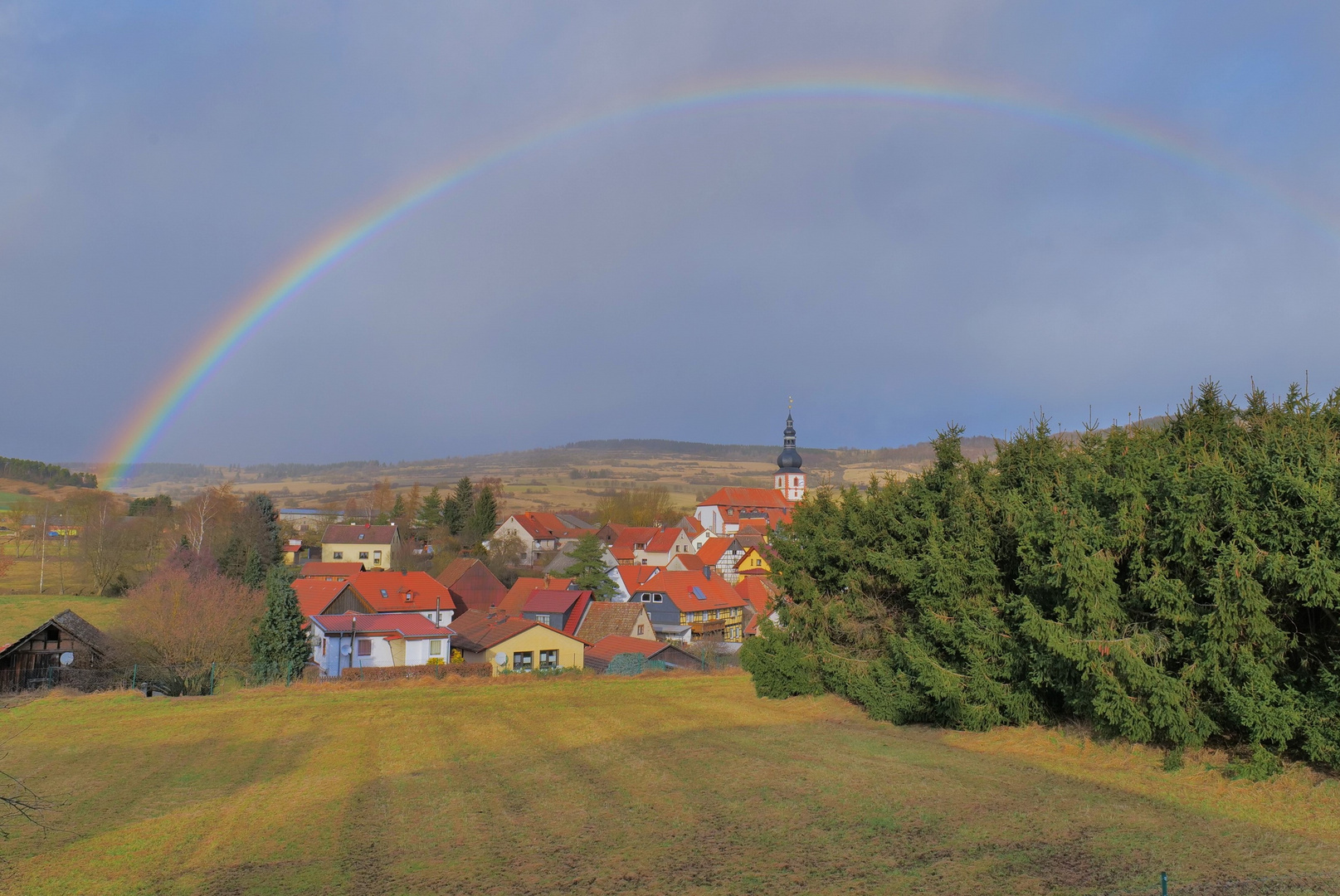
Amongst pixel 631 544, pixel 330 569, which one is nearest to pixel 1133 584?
pixel 330 569

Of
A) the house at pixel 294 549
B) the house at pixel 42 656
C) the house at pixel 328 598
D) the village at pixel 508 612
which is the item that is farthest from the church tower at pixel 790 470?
the house at pixel 42 656

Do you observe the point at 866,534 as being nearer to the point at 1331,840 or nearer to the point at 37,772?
the point at 1331,840

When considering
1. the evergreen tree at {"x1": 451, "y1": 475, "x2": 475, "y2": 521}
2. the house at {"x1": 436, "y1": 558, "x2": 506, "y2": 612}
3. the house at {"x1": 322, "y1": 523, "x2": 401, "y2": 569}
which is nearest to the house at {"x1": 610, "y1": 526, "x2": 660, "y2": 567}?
the evergreen tree at {"x1": 451, "y1": 475, "x2": 475, "y2": 521}

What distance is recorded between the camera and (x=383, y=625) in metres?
45.4

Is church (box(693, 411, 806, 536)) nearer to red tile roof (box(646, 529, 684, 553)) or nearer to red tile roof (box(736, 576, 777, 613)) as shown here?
red tile roof (box(646, 529, 684, 553))

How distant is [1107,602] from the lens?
1483 centimetres

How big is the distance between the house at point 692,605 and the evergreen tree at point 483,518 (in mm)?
33408

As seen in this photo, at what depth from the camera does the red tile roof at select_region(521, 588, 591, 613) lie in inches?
2106

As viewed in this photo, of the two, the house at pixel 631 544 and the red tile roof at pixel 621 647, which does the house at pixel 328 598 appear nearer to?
the red tile roof at pixel 621 647

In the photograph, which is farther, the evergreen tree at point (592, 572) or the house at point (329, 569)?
the house at point (329, 569)

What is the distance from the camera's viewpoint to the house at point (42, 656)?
125 ft

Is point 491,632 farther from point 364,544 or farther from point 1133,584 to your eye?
point 364,544

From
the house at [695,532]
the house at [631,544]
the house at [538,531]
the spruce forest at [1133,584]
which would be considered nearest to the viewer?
the spruce forest at [1133,584]

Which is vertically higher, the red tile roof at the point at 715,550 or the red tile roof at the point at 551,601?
the red tile roof at the point at 551,601
